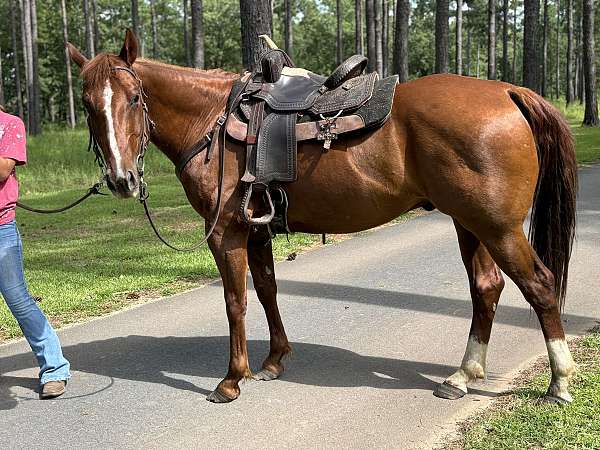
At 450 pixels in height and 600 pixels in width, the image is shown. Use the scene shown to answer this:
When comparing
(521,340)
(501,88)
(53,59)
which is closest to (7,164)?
(501,88)

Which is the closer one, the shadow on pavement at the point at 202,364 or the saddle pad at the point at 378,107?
the saddle pad at the point at 378,107

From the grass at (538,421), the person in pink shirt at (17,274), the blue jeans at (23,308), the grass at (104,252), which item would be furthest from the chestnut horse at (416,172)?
the grass at (104,252)

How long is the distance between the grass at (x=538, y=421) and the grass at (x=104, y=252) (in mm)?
4061

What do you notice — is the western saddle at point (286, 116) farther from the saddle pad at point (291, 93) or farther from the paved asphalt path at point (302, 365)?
the paved asphalt path at point (302, 365)

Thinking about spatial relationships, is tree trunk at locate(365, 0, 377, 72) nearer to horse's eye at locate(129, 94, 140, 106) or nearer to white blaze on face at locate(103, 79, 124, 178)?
horse's eye at locate(129, 94, 140, 106)

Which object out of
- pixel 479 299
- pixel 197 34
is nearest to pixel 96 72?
pixel 479 299

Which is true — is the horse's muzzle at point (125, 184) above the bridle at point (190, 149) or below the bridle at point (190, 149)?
below

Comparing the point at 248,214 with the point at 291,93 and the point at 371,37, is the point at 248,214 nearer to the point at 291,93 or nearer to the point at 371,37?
the point at 291,93

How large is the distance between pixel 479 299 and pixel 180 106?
2.46 m

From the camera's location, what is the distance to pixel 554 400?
4031 millimetres

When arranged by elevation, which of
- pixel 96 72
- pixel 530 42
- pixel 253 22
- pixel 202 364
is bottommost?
pixel 202 364

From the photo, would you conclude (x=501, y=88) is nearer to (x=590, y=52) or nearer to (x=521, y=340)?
(x=521, y=340)

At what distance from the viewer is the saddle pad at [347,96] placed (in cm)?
428

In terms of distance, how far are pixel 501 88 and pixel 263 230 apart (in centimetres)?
186
